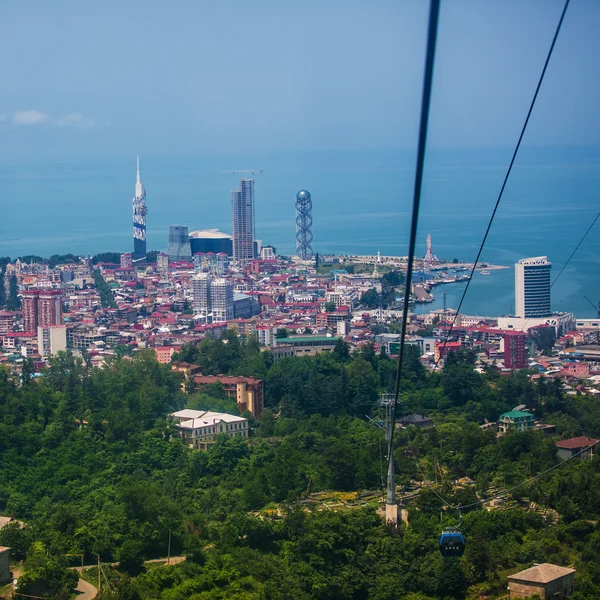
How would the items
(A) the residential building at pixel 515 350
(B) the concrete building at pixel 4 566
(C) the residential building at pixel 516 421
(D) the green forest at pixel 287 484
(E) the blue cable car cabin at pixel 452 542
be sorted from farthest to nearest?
(A) the residential building at pixel 515 350 < (C) the residential building at pixel 516 421 < (D) the green forest at pixel 287 484 < (B) the concrete building at pixel 4 566 < (E) the blue cable car cabin at pixel 452 542

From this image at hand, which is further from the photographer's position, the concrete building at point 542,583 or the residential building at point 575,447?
the residential building at point 575,447

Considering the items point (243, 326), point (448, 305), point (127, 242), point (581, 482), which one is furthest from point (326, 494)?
point (127, 242)

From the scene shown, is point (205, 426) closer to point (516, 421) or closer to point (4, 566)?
point (516, 421)

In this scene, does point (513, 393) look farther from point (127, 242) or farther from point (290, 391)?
point (127, 242)

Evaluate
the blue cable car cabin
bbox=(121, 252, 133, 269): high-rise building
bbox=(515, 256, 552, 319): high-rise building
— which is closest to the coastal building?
bbox=(121, 252, 133, 269): high-rise building

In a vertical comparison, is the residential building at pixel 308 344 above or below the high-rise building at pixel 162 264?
below

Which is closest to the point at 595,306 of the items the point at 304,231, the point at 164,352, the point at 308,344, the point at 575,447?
the point at 308,344

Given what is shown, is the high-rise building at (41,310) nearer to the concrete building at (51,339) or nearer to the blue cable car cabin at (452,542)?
the concrete building at (51,339)

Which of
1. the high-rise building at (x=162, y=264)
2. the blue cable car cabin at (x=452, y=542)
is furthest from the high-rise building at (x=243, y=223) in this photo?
the blue cable car cabin at (x=452, y=542)
